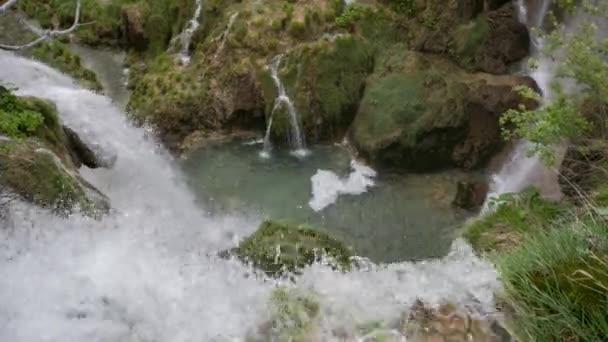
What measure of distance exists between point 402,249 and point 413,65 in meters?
5.04

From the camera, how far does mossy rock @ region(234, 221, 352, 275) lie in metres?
8.55

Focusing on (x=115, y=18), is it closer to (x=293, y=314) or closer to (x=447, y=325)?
(x=293, y=314)

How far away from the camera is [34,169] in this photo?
9016 millimetres

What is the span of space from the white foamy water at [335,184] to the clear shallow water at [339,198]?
0.09 metres

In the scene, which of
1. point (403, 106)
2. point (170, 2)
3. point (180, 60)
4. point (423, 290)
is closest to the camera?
point (423, 290)

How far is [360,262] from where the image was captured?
9.35 meters

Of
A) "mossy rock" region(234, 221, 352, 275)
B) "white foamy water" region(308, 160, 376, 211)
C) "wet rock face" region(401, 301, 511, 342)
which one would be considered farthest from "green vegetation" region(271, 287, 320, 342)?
"white foamy water" region(308, 160, 376, 211)

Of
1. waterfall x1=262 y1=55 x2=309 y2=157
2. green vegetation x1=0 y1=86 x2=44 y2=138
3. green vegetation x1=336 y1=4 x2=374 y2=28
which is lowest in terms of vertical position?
waterfall x1=262 y1=55 x2=309 y2=157

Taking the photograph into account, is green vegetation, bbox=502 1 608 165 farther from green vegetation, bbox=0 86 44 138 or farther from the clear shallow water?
green vegetation, bbox=0 86 44 138

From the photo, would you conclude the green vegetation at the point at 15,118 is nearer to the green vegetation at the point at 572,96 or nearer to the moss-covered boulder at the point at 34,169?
the moss-covered boulder at the point at 34,169

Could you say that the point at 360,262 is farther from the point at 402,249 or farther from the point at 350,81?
the point at 350,81

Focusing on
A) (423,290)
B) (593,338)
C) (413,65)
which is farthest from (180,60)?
(593,338)

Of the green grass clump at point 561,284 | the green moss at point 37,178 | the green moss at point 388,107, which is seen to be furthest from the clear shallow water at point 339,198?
the green grass clump at point 561,284

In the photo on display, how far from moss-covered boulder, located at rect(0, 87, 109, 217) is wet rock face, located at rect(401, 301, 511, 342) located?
5603 mm
